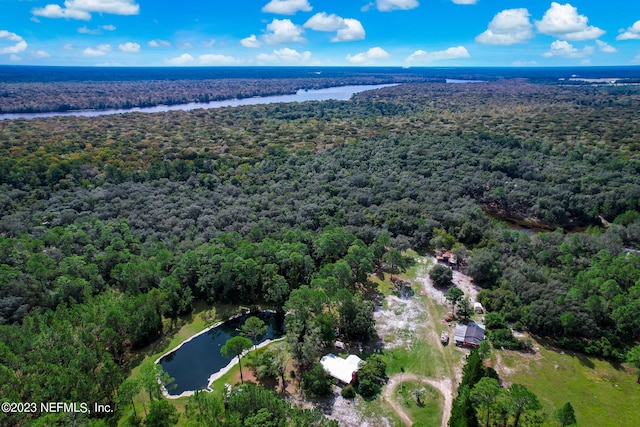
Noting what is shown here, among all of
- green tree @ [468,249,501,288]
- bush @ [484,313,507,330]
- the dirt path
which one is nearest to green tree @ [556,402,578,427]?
the dirt path

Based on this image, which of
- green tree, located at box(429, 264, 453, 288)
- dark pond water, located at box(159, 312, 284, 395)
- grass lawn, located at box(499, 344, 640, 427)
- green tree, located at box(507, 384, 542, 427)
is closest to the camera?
green tree, located at box(507, 384, 542, 427)

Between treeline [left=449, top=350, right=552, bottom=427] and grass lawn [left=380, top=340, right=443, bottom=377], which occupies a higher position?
treeline [left=449, top=350, right=552, bottom=427]

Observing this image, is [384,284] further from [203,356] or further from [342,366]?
[203,356]

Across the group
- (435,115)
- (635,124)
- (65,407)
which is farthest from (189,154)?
(635,124)

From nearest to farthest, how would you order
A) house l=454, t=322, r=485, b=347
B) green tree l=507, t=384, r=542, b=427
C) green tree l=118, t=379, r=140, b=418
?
green tree l=507, t=384, r=542, b=427 → green tree l=118, t=379, r=140, b=418 → house l=454, t=322, r=485, b=347

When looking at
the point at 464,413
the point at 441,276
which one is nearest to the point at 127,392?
the point at 464,413

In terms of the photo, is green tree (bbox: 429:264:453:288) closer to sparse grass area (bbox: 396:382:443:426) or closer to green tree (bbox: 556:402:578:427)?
sparse grass area (bbox: 396:382:443:426)

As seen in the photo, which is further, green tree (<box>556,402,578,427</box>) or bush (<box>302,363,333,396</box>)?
bush (<box>302,363,333,396</box>)

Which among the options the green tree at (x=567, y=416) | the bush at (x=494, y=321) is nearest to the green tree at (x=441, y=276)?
the bush at (x=494, y=321)
